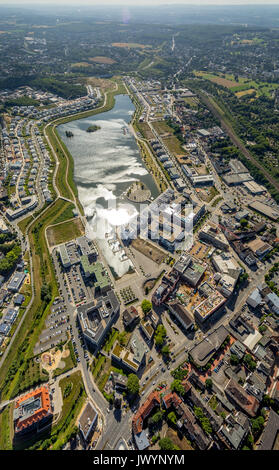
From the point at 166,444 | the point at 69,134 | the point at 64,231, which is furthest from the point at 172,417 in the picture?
the point at 69,134

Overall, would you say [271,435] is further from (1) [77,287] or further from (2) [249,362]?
(1) [77,287]

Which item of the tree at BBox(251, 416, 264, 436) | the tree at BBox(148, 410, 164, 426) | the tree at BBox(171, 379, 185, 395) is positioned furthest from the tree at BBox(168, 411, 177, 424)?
the tree at BBox(251, 416, 264, 436)

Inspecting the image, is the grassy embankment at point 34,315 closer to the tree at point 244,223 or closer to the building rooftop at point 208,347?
the building rooftop at point 208,347

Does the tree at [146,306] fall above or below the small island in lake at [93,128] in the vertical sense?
below

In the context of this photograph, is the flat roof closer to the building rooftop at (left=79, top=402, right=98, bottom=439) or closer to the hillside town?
the hillside town

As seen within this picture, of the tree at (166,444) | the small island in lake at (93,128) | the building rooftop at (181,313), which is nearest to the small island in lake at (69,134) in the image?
the small island in lake at (93,128)
